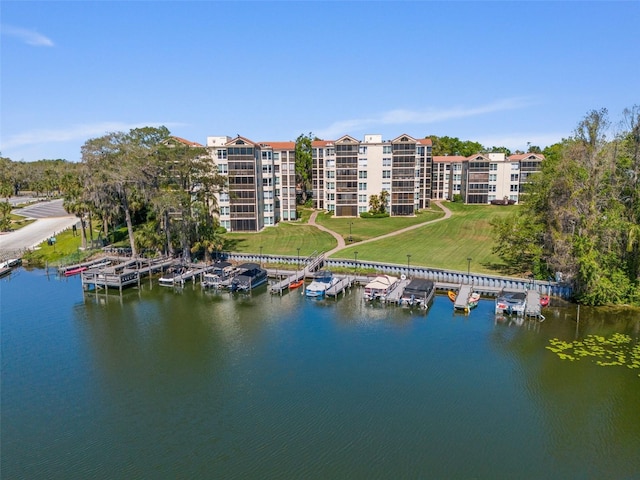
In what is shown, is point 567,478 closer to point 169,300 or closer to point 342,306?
point 342,306

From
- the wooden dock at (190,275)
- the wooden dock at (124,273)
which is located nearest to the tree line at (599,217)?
the wooden dock at (190,275)

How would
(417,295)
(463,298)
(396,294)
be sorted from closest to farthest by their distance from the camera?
(463,298) → (417,295) → (396,294)

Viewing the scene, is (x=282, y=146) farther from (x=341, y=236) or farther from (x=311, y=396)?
(x=311, y=396)

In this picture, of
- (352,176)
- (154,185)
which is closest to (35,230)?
(154,185)

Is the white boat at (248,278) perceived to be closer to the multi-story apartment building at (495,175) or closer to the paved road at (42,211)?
the paved road at (42,211)

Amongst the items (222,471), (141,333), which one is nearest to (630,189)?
(222,471)
